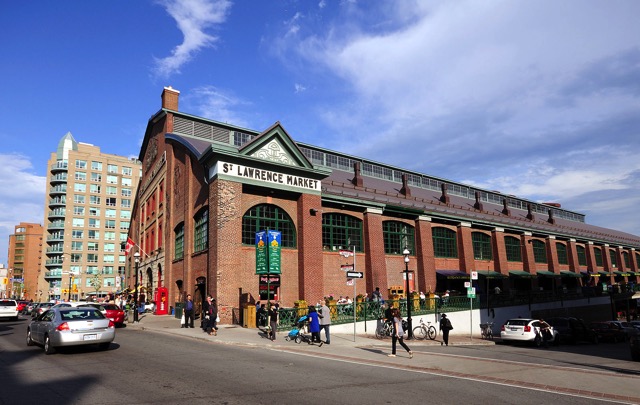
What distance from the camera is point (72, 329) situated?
44.3 ft

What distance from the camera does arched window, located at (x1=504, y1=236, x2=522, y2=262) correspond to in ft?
157

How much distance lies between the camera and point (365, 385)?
1021 centimetres

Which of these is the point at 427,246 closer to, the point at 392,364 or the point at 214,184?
the point at 214,184

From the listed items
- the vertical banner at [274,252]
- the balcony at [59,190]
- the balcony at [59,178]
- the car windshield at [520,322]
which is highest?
the balcony at [59,178]

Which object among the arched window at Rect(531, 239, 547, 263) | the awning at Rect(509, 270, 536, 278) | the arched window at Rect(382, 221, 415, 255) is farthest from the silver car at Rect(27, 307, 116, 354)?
the arched window at Rect(531, 239, 547, 263)

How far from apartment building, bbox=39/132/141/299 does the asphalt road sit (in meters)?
93.1

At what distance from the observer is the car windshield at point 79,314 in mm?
13930

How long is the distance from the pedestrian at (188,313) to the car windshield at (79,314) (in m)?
9.48

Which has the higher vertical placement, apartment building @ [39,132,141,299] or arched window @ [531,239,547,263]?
apartment building @ [39,132,141,299]

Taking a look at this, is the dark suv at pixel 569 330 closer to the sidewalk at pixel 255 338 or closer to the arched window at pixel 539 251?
the sidewalk at pixel 255 338

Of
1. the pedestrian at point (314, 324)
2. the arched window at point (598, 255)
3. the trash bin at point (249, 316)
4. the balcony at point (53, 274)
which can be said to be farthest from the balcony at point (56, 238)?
the arched window at point (598, 255)

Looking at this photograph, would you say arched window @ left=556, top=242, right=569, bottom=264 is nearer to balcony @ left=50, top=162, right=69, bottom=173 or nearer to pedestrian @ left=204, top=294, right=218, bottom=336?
pedestrian @ left=204, top=294, right=218, bottom=336

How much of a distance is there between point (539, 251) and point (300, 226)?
3465cm

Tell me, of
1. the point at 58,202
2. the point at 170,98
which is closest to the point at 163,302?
the point at 170,98
